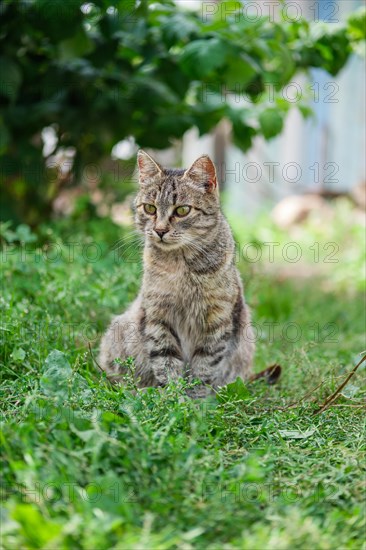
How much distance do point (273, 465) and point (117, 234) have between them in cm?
402

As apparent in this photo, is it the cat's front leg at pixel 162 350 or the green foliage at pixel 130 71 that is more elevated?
the green foliage at pixel 130 71

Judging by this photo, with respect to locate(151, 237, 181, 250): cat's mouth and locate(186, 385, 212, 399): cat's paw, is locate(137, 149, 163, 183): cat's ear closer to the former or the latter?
locate(151, 237, 181, 250): cat's mouth

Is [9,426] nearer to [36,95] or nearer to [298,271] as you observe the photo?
[36,95]

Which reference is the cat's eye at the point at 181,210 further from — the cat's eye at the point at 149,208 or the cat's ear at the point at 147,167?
the cat's ear at the point at 147,167

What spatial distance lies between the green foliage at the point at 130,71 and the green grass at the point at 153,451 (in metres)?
1.73

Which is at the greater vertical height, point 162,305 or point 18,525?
point 162,305

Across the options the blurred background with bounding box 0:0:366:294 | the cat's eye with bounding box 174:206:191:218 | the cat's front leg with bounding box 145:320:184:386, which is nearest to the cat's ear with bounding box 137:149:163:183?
the cat's eye with bounding box 174:206:191:218

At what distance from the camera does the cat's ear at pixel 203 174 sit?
3452 mm

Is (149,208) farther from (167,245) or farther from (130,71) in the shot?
(130,71)

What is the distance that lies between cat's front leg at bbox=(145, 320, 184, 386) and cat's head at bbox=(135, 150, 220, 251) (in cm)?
40

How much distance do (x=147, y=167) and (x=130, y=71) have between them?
2.38 metres

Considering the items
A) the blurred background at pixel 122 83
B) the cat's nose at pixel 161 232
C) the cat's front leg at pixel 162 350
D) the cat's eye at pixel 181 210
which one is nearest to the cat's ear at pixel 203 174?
the cat's eye at pixel 181 210

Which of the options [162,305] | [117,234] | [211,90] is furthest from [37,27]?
[162,305]

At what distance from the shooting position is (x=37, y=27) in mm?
4789
